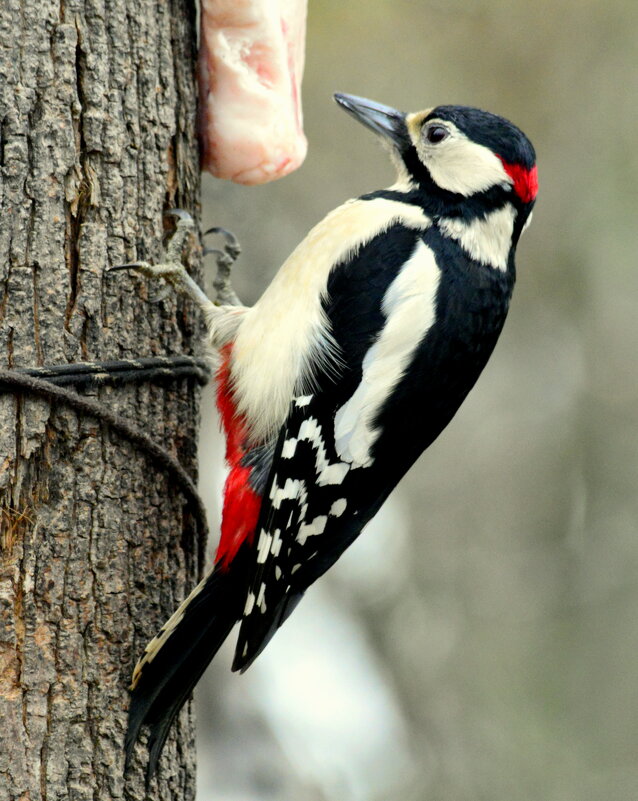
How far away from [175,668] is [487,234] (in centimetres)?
129

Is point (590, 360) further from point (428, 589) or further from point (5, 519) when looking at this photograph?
point (5, 519)

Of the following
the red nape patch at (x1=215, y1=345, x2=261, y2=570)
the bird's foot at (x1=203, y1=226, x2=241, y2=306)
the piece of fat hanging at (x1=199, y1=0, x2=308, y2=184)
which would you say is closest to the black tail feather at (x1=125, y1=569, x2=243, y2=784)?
the red nape patch at (x1=215, y1=345, x2=261, y2=570)

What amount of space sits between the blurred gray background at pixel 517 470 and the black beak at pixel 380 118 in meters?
2.44

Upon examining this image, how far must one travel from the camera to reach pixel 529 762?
5.52m

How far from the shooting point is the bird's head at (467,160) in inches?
105

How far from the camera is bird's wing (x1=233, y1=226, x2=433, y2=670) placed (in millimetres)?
2334

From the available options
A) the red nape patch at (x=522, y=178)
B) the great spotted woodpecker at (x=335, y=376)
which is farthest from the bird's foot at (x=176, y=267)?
the red nape patch at (x=522, y=178)

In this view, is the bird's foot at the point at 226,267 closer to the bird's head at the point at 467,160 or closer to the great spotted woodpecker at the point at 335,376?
the great spotted woodpecker at the point at 335,376

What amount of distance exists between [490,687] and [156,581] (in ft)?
12.5

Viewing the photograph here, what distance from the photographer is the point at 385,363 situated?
2.42 metres

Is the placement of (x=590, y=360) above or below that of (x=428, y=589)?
above

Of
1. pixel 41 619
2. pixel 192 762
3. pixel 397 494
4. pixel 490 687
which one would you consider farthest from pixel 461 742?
pixel 41 619

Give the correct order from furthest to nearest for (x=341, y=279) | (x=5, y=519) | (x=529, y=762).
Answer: (x=529, y=762), (x=341, y=279), (x=5, y=519)

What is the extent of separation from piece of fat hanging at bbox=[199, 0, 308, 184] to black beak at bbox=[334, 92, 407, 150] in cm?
27
